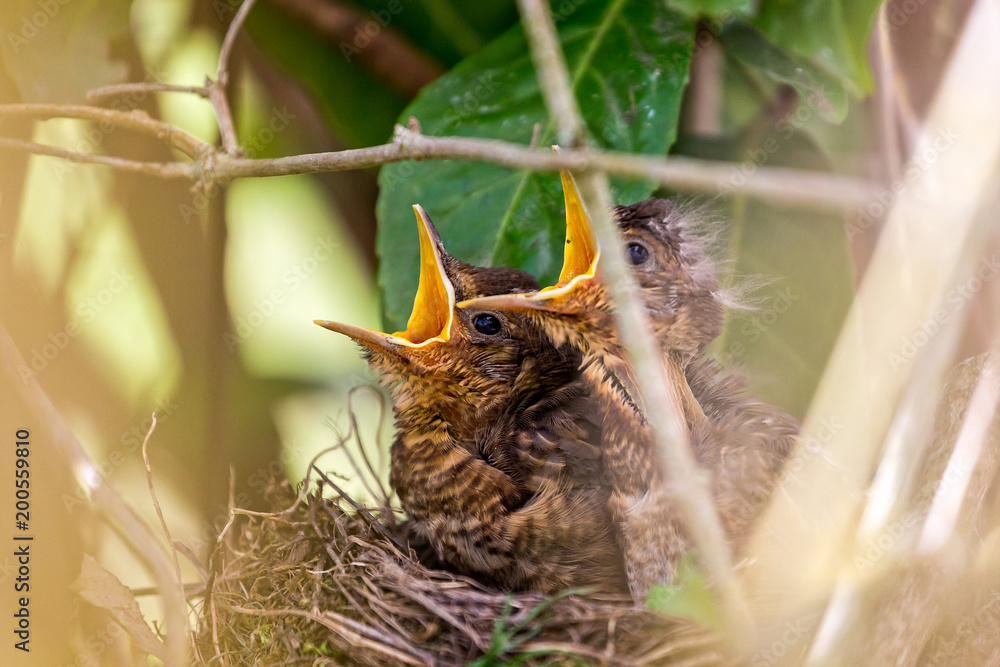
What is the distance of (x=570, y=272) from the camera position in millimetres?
1213

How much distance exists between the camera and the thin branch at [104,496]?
2.78ft

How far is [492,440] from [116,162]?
2.40 feet


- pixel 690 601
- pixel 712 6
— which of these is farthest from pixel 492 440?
pixel 712 6

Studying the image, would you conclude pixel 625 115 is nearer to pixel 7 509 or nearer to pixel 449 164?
pixel 449 164

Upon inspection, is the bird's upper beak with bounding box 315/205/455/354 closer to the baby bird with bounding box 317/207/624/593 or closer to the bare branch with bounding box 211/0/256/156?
the baby bird with bounding box 317/207/624/593

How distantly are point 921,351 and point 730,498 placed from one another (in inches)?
16.1

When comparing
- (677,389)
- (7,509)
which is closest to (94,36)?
(7,509)

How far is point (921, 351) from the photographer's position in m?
0.64

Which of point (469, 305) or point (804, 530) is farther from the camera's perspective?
point (469, 305)

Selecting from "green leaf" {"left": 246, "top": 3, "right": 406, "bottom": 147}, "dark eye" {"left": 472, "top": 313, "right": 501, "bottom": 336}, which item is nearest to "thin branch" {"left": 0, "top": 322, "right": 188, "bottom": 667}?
"dark eye" {"left": 472, "top": 313, "right": 501, "bottom": 336}

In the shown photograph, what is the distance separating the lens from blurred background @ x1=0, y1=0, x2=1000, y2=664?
52.2 inches

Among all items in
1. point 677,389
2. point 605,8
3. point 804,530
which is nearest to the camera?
point 804,530

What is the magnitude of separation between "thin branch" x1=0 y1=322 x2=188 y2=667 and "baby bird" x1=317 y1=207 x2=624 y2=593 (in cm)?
41

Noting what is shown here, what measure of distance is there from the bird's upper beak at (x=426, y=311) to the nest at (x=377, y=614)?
0.94 feet
